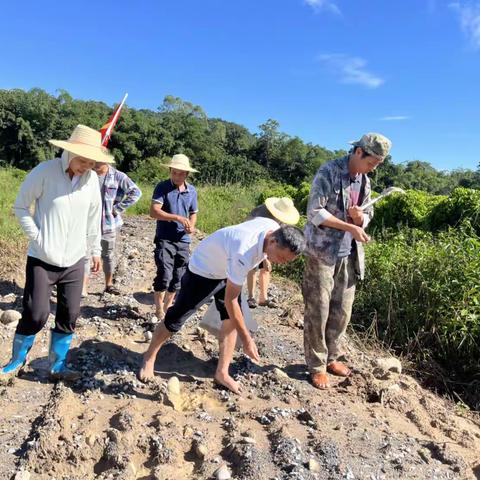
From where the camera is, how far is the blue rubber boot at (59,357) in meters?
3.21

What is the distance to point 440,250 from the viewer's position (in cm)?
500

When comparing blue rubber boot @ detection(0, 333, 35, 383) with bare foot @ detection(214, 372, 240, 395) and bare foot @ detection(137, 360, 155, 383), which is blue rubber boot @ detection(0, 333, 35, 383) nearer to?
bare foot @ detection(137, 360, 155, 383)

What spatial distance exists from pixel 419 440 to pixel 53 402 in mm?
2233

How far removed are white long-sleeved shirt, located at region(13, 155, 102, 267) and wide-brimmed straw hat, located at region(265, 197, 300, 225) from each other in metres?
1.24

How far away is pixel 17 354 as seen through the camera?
10.3 ft

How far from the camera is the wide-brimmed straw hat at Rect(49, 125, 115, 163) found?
2838mm

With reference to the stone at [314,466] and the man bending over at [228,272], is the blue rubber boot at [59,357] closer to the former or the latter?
the man bending over at [228,272]

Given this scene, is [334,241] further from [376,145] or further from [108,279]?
[108,279]

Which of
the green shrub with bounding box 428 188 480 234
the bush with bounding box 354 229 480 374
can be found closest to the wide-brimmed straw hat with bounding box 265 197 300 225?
the bush with bounding box 354 229 480 374

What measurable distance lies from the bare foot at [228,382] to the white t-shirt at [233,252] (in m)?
0.72

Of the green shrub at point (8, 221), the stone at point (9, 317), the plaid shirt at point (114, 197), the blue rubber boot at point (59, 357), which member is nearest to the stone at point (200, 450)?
the blue rubber boot at point (59, 357)

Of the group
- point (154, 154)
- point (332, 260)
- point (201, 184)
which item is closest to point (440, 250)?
point (332, 260)

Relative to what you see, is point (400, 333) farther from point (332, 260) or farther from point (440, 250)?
point (332, 260)

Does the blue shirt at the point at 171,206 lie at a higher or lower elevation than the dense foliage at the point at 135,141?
lower
